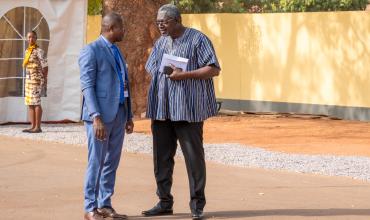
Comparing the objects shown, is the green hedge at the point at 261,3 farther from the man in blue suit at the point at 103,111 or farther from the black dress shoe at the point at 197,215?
the black dress shoe at the point at 197,215

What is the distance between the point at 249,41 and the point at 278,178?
40.8 feet

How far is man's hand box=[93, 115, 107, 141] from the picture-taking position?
28.3 ft

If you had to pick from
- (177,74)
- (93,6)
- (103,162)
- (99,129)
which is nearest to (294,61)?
(93,6)

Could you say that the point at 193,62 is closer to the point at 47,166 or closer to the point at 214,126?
the point at 47,166

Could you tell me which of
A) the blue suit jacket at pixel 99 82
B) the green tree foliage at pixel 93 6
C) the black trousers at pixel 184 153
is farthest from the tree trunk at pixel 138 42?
the blue suit jacket at pixel 99 82

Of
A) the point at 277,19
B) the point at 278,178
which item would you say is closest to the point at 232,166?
the point at 278,178

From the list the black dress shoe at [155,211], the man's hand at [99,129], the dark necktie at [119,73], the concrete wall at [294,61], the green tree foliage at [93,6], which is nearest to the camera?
the man's hand at [99,129]

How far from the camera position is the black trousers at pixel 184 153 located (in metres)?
9.05

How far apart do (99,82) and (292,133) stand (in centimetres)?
1055

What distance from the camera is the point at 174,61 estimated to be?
29.6 ft

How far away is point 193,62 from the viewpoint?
29.7 ft

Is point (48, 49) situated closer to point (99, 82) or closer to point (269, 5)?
point (99, 82)

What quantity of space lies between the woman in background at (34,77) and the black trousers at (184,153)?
822 cm

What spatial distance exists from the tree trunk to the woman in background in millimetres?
3558
